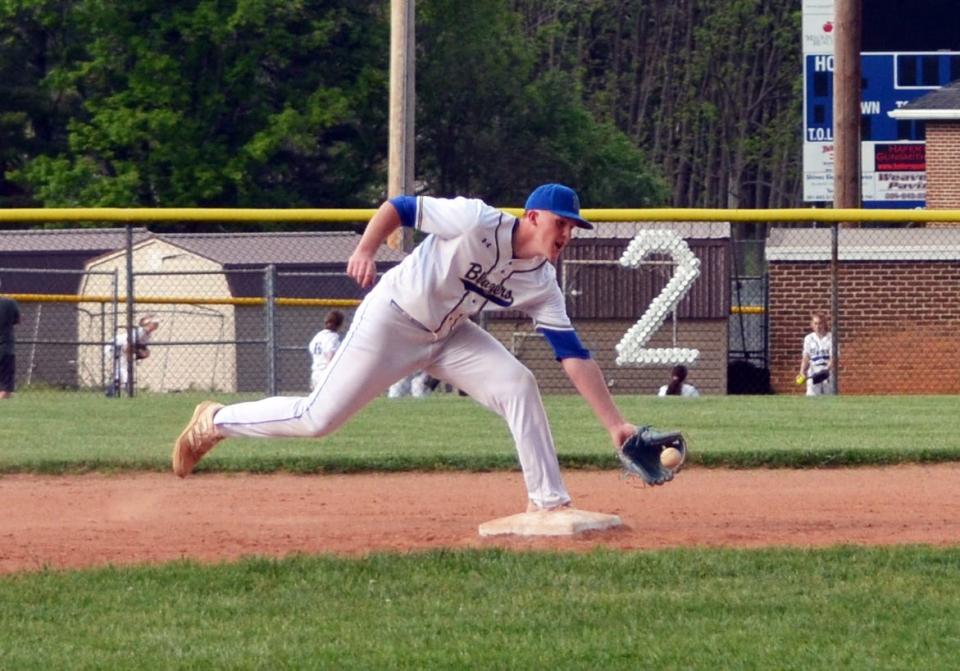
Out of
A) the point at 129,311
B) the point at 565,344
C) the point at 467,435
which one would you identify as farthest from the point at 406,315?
the point at 129,311

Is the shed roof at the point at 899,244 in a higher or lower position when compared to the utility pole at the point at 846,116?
lower

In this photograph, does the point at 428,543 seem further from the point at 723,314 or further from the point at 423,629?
the point at 723,314

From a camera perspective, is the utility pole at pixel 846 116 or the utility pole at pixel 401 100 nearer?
the utility pole at pixel 401 100

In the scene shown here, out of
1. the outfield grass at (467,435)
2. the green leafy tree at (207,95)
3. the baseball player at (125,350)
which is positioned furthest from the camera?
the green leafy tree at (207,95)

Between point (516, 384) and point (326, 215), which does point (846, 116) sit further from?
point (516, 384)

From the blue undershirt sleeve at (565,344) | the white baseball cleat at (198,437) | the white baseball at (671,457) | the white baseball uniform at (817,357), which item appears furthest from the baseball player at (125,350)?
the white baseball at (671,457)

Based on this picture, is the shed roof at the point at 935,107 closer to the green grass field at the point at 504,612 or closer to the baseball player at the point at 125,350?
the baseball player at the point at 125,350

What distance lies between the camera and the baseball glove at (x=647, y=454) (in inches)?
268

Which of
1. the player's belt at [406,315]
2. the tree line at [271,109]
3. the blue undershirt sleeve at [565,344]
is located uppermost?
the tree line at [271,109]

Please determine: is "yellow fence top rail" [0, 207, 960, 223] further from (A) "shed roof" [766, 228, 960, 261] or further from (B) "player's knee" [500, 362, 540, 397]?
(B) "player's knee" [500, 362, 540, 397]

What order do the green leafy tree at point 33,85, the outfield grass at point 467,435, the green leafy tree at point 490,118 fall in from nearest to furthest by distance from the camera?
the outfield grass at point 467,435
the green leafy tree at point 33,85
the green leafy tree at point 490,118

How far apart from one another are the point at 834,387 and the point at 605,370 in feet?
20.9

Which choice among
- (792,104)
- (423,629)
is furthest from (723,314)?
(792,104)

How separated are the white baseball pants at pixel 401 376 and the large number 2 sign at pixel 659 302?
1258 centimetres
